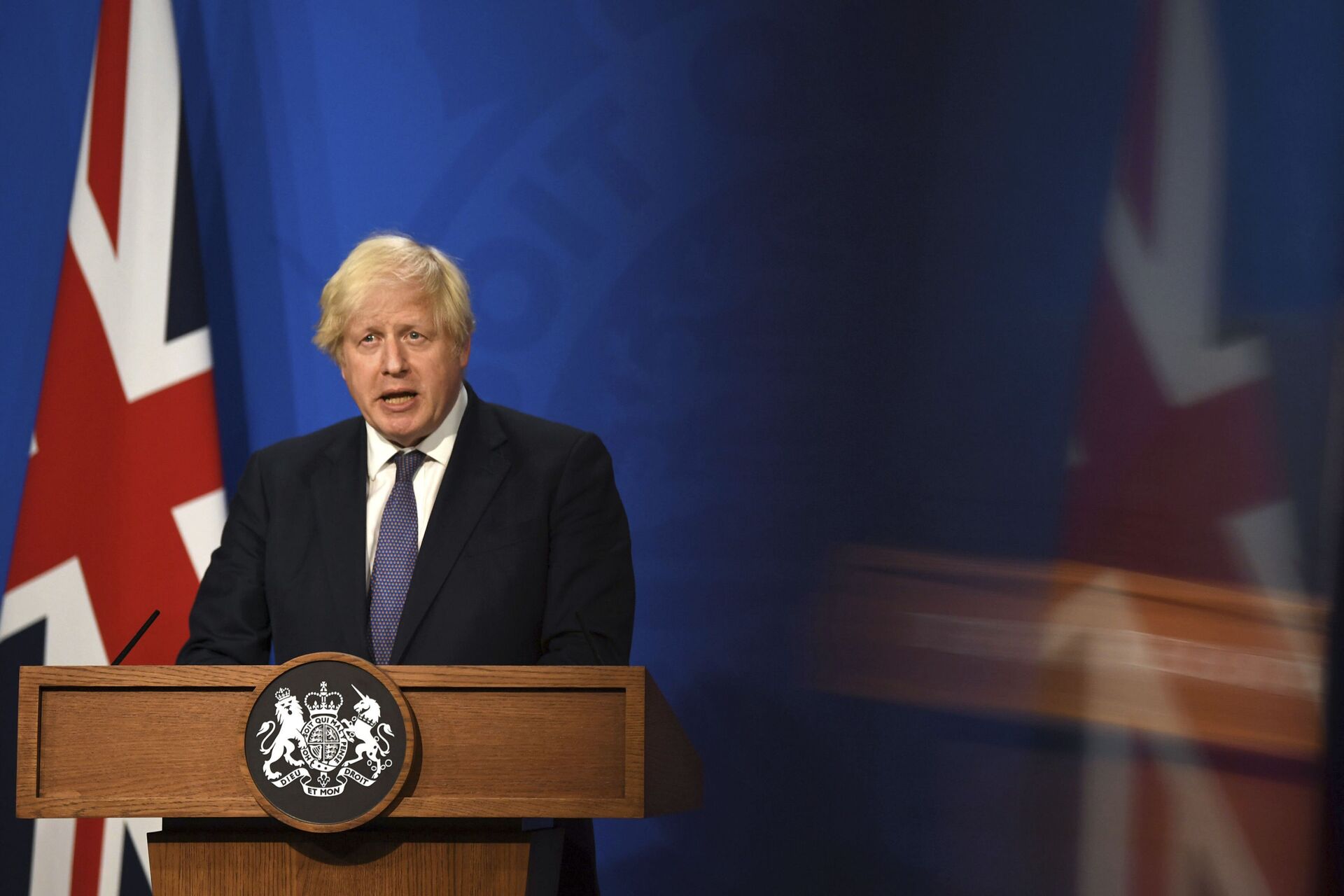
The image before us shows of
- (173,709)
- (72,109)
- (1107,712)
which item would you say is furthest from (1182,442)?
(72,109)

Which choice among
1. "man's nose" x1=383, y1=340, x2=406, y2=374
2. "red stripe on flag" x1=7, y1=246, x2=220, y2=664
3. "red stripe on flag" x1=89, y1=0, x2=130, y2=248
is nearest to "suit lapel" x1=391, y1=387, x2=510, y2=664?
"man's nose" x1=383, y1=340, x2=406, y2=374

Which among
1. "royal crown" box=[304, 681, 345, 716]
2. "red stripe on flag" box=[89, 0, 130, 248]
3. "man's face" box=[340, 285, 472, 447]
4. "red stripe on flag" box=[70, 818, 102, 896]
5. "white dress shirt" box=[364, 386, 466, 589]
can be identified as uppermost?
"red stripe on flag" box=[89, 0, 130, 248]

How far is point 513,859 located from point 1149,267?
2.32 m

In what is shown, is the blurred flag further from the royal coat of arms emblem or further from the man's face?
the royal coat of arms emblem

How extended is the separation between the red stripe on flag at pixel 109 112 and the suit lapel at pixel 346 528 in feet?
4.63

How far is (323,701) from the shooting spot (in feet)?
4.95

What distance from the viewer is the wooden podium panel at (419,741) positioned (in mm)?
1501

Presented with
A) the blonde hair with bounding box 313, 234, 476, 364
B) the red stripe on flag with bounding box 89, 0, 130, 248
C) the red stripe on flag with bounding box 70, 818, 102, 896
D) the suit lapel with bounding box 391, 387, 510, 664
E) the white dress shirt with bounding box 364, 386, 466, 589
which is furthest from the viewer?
the red stripe on flag with bounding box 89, 0, 130, 248

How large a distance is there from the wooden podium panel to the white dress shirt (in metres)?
0.59

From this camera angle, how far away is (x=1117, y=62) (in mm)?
3301

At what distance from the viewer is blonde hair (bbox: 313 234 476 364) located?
7.42ft

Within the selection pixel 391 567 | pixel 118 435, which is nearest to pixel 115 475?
pixel 118 435

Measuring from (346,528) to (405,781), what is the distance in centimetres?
72

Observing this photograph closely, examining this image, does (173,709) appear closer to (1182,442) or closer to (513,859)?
(513,859)
